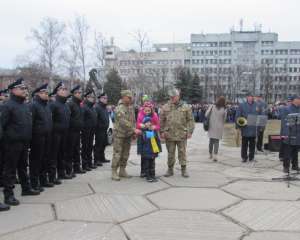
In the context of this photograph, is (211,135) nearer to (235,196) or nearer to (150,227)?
(235,196)

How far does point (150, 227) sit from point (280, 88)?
329 feet

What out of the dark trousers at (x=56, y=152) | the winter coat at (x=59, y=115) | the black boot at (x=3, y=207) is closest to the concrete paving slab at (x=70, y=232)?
the black boot at (x=3, y=207)

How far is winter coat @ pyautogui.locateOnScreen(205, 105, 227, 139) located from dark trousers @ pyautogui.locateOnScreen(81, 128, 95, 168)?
3334 millimetres

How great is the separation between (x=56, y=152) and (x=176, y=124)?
101 inches

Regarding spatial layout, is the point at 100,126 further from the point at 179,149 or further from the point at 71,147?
the point at 179,149

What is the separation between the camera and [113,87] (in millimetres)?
52719

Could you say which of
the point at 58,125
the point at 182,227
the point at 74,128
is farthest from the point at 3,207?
the point at 74,128

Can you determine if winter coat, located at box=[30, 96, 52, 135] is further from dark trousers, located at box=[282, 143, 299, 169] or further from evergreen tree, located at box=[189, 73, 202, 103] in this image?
evergreen tree, located at box=[189, 73, 202, 103]

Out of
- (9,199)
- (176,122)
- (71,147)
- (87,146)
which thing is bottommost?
(9,199)

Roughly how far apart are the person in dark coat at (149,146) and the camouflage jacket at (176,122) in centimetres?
42

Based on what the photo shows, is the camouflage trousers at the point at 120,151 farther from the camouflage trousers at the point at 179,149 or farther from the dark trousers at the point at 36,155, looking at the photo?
the dark trousers at the point at 36,155

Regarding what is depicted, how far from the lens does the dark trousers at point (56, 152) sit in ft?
26.7

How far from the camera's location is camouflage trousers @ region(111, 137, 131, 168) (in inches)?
347

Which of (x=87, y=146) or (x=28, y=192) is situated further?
(x=87, y=146)
